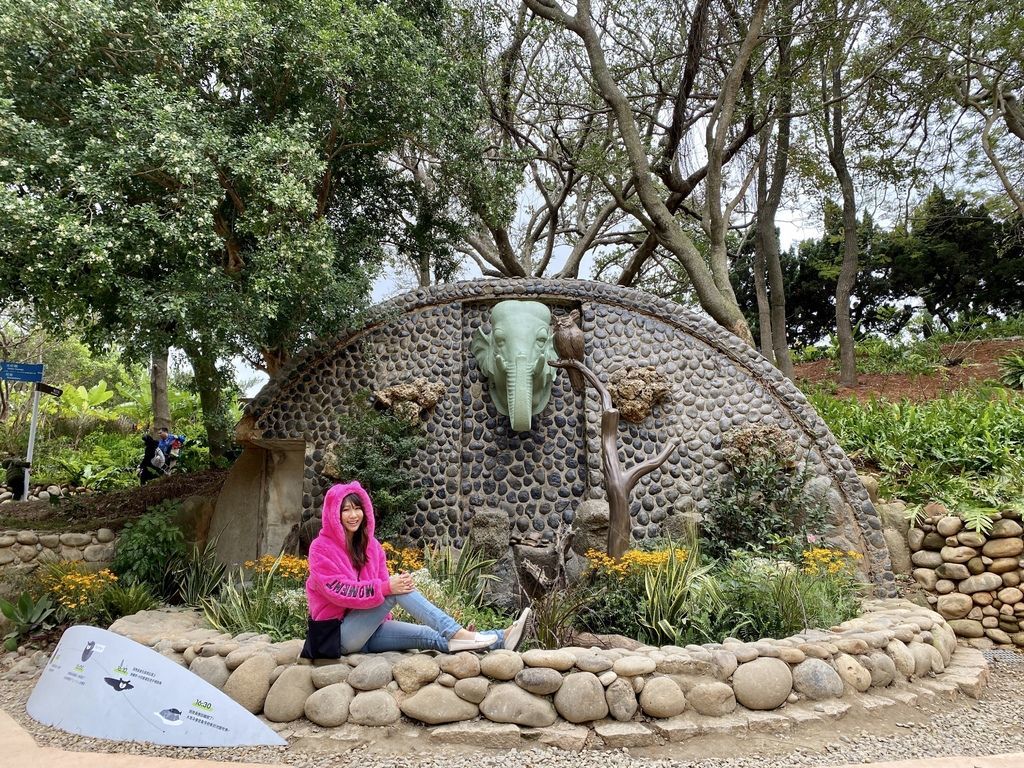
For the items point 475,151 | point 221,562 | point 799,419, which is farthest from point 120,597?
point 799,419

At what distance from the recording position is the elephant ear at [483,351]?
297 inches

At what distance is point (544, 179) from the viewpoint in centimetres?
1399

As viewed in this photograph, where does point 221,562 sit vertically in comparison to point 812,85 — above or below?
below

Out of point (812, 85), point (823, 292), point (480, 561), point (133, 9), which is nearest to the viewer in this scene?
point (133, 9)

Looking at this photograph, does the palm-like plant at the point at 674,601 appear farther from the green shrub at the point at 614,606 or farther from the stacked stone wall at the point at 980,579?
the stacked stone wall at the point at 980,579

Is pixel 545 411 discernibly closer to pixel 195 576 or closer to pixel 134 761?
pixel 195 576

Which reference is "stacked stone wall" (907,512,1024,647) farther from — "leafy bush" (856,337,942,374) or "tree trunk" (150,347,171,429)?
"tree trunk" (150,347,171,429)

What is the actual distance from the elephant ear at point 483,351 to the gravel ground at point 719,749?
4346 mm

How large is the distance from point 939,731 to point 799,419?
3.72m

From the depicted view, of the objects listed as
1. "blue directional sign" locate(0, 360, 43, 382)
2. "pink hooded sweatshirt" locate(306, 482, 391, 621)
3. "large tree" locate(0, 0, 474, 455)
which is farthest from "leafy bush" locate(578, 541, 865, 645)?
"blue directional sign" locate(0, 360, 43, 382)

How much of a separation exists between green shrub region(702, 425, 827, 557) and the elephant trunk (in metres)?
2.24

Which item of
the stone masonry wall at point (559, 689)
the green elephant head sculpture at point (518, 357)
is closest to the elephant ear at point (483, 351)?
the green elephant head sculpture at point (518, 357)

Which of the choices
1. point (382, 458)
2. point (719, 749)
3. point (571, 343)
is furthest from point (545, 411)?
point (719, 749)

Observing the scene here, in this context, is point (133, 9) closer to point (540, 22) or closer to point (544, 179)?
point (540, 22)
